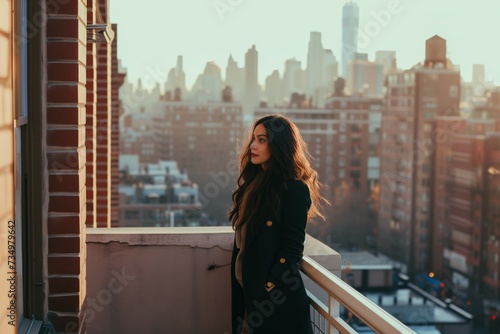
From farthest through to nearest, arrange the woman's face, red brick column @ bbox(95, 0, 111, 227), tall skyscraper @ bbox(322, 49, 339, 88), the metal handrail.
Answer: tall skyscraper @ bbox(322, 49, 339, 88), red brick column @ bbox(95, 0, 111, 227), the woman's face, the metal handrail

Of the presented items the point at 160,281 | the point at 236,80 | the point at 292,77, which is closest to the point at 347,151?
the point at 292,77

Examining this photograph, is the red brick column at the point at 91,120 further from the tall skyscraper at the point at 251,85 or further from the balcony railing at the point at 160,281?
the tall skyscraper at the point at 251,85

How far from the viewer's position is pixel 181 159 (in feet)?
255

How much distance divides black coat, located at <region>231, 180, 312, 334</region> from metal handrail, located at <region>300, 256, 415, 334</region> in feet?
0.23

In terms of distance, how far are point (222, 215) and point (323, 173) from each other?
1786cm

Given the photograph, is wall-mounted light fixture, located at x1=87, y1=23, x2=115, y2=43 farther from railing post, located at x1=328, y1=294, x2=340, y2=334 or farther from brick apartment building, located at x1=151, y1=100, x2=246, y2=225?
brick apartment building, located at x1=151, y1=100, x2=246, y2=225

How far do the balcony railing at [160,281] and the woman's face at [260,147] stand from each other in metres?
1.04

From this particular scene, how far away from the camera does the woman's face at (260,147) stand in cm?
252

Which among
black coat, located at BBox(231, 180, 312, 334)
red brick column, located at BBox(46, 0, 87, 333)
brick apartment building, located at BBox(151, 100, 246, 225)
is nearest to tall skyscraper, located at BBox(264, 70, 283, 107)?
brick apartment building, located at BBox(151, 100, 246, 225)

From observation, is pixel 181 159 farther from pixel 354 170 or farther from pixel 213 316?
pixel 213 316

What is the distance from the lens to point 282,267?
2410 mm

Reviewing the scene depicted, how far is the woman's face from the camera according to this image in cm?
252

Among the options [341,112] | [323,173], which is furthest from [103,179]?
[341,112]

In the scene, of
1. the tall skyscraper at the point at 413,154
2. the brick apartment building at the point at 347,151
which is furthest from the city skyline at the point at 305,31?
the brick apartment building at the point at 347,151
